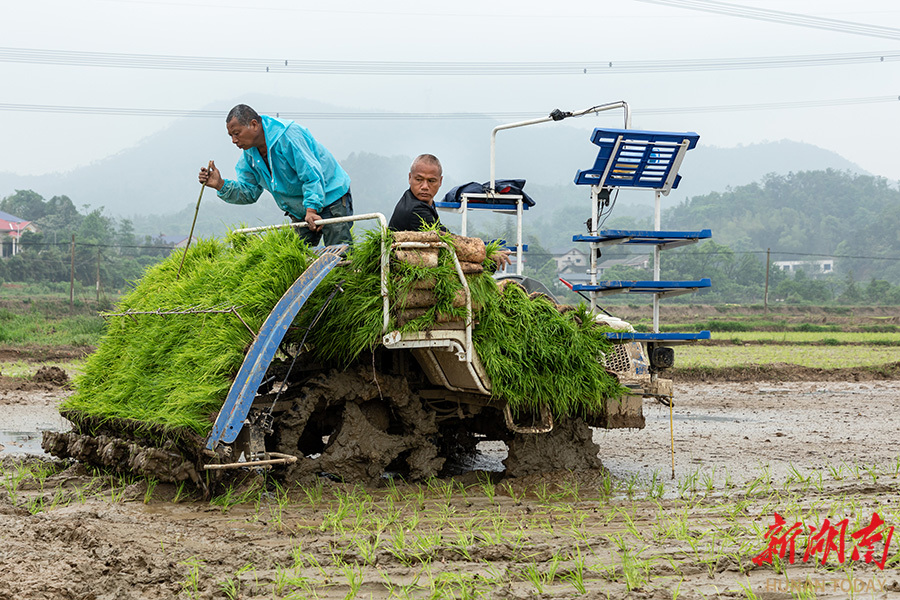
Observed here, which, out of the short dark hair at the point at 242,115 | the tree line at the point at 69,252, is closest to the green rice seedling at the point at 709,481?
the short dark hair at the point at 242,115

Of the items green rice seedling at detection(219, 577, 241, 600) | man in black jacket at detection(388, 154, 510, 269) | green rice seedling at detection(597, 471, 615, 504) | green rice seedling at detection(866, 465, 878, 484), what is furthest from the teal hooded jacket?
green rice seedling at detection(866, 465, 878, 484)

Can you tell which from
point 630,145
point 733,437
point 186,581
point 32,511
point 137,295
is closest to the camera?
point 186,581

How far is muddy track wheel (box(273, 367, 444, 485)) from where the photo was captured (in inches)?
217

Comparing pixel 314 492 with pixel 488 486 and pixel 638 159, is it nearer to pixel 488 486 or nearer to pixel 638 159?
pixel 488 486

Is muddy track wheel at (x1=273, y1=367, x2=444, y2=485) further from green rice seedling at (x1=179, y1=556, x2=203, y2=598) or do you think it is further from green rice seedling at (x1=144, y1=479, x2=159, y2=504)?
green rice seedling at (x1=179, y1=556, x2=203, y2=598)

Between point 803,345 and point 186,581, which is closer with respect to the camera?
point 186,581

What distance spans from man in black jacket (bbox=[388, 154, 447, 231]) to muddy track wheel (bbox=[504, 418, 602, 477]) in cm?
173

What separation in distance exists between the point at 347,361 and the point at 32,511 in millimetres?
2060

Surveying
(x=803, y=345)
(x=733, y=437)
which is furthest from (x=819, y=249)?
(x=733, y=437)

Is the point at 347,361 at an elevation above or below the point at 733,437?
above

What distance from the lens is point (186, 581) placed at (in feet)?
12.1

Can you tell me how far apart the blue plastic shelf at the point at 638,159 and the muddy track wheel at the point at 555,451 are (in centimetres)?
229

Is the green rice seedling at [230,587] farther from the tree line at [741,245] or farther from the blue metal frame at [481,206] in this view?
the tree line at [741,245]

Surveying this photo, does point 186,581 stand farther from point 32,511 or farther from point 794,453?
point 794,453
